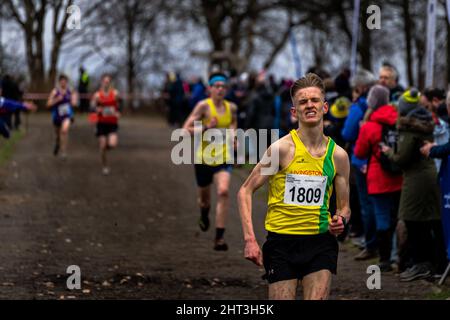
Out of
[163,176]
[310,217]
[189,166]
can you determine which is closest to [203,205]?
[310,217]

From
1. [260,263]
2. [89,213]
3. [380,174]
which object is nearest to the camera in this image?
[260,263]

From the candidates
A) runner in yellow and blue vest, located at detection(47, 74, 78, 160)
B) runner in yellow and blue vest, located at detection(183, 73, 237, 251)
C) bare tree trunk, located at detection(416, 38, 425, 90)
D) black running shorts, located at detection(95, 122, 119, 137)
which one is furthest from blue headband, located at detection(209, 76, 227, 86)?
bare tree trunk, located at detection(416, 38, 425, 90)

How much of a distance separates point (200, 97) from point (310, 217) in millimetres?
16461

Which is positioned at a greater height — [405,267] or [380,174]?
[380,174]

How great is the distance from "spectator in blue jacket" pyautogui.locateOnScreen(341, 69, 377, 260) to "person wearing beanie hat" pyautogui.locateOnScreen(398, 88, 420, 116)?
1431 millimetres

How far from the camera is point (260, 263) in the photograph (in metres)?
6.74

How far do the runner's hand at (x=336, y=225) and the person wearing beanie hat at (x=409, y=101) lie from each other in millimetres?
3941

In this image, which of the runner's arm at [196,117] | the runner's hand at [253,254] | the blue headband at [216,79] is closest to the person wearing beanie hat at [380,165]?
the blue headband at [216,79]

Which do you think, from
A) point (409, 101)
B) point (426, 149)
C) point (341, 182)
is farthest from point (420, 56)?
point (341, 182)

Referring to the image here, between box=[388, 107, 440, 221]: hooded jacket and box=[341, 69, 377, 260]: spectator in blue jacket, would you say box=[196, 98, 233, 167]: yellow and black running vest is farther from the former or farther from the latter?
box=[388, 107, 440, 221]: hooded jacket

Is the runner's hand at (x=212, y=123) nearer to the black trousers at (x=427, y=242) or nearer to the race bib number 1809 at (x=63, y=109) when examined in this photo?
the black trousers at (x=427, y=242)

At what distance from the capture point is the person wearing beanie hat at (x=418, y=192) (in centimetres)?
1045
